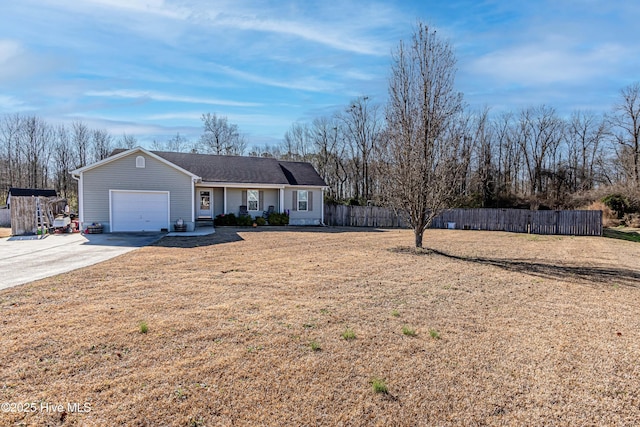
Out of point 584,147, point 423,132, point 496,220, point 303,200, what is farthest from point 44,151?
point 584,147

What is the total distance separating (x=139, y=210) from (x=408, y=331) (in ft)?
51.9

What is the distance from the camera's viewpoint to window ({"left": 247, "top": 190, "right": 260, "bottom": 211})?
21.8 m

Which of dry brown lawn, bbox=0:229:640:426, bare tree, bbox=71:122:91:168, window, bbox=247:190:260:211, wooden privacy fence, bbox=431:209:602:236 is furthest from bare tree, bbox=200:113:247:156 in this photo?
dry brown lawn, bbox=0:229:640:426

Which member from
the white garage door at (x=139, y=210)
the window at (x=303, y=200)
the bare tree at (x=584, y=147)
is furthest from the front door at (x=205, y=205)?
the bare tree at (x=584, y=147)

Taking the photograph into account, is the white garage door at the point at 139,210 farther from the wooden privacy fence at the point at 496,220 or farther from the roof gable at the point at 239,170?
the wooden privacy fence at the point at 496,220

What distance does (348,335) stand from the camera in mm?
4227

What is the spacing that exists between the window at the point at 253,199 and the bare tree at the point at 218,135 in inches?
716

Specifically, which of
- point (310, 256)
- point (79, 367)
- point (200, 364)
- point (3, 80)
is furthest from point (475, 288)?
point (3, 80)

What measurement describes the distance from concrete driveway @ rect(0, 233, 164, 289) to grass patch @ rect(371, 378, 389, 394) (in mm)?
6631

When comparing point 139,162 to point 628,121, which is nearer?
point 139,162

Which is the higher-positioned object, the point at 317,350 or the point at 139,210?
the point at 139,210

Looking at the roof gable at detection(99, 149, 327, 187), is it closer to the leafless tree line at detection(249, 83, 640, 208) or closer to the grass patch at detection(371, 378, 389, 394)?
the leafless tree line at detection(249, 83, 640, 208)

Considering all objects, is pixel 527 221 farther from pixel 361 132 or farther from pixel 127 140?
pixel 127 140

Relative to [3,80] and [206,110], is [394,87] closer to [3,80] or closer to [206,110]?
[3,80]
